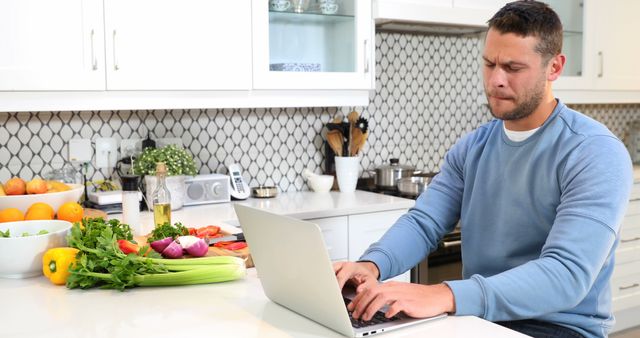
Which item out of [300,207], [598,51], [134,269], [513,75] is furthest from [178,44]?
[598,51]

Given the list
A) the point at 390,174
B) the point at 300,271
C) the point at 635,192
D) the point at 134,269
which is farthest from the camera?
the point at 635,192

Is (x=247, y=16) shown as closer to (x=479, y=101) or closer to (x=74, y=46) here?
(x=74, y=46)

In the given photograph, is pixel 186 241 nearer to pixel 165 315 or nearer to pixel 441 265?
pixel 165 315

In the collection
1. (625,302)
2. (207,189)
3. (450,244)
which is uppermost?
(207,189)

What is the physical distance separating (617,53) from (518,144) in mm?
2721

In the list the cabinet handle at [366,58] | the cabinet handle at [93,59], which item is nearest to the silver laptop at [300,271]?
the cabinet handle at [93,59]

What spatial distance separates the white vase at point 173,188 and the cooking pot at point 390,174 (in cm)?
108

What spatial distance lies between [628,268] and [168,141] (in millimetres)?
2636

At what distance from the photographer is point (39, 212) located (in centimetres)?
209

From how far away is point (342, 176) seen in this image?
11.7ft

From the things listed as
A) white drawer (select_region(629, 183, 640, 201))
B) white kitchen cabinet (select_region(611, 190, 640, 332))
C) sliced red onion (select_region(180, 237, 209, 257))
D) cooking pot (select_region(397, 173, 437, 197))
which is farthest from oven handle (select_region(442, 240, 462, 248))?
sliced red onion (select_region(180, 237, 209, 257))

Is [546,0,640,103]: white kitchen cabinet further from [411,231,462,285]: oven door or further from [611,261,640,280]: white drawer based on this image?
[411,231,462,285]: oven door

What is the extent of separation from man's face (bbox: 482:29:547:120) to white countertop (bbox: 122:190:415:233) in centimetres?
135

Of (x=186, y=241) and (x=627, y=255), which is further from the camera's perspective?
(x=627, y=255)
